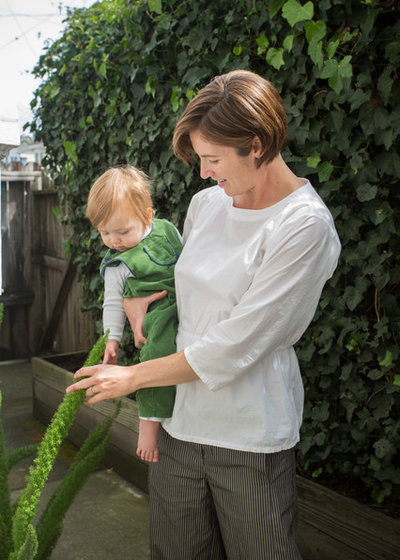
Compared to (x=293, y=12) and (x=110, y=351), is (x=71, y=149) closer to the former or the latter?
(x=293, y=12)

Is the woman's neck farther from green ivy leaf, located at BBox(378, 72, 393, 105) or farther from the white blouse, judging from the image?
green ivy leaf, located at BBox(378, 72, 393, 105)

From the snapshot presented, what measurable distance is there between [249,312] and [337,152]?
114 cm

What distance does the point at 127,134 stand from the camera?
3426 millimetres

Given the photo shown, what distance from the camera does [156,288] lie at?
1.61 meters

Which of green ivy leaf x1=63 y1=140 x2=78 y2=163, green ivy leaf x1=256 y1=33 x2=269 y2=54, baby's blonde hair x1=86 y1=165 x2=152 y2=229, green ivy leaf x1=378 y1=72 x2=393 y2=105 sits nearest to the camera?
baby's blonde hair x1=86 y1=165 x2=152 y2=229

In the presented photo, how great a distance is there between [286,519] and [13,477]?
2467 millimetres

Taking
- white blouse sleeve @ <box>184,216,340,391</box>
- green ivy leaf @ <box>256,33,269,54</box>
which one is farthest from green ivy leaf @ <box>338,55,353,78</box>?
white blouse sleeve @ <box>184,216,340,391</box>

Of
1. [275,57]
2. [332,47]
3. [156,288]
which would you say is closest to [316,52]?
[332,47]

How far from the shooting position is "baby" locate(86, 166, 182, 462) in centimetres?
150

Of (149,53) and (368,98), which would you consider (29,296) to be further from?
(368,98)

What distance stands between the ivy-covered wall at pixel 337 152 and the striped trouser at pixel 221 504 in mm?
884

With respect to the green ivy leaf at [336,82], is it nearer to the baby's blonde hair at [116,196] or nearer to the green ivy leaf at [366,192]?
the green ivy leaf at [366,192]

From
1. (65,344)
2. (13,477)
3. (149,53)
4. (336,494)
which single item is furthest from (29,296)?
(336,494)

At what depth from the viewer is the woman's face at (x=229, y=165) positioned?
123cm
